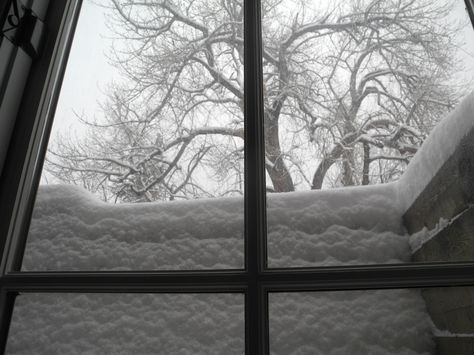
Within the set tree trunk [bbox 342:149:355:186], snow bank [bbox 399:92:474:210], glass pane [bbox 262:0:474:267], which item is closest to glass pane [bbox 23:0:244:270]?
glass pane [bbox 262:0:474:267]

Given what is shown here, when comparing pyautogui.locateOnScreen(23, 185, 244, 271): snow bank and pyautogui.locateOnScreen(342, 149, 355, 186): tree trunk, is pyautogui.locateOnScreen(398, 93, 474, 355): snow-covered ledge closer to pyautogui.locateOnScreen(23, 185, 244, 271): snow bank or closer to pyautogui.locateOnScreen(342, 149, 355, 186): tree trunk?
pyautogui.locateOnScreen(342, 149, 355, 186): tree trunk

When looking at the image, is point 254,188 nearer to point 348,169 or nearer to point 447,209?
point 348,169

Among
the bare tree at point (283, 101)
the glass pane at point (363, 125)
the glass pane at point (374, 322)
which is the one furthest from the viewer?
the bare tree at point (283, 101)

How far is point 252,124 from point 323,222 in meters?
0.27

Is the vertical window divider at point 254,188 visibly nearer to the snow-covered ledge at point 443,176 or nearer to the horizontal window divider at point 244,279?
the horizontal window divider at point 244,279


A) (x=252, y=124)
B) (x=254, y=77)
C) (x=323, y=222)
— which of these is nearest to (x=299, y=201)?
(x=323, y=222)

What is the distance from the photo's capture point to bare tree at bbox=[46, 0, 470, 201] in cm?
83

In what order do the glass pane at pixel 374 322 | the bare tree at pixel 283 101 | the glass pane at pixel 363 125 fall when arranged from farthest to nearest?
1. the bare tree at pixel 283 101
2. the glass pane at pixel 363 125
3. the glass pane at pixel 374 322

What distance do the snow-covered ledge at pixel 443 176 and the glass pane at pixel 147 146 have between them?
360 millimetres

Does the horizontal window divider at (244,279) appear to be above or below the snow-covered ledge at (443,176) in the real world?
below

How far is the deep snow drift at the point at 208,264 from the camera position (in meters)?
0.63

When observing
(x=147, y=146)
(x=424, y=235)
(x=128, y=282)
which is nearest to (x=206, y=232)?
(x=128, y=282)

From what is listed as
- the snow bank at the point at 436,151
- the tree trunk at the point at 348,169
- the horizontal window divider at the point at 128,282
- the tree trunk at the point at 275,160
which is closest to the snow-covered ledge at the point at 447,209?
the snow bank at the point at 436,151

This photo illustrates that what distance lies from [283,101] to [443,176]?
0.41 metres
